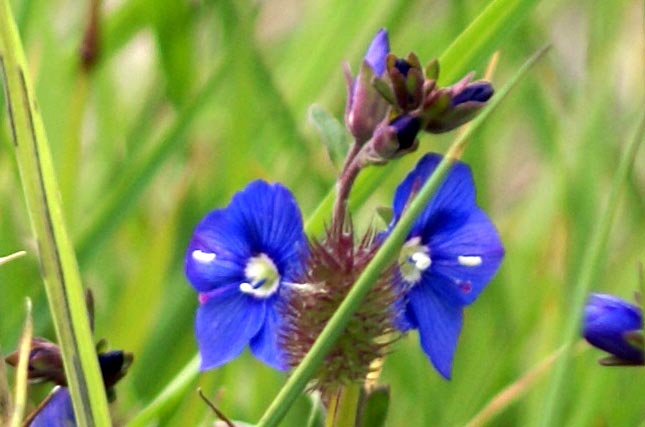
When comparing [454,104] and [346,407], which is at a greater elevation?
[454,104]

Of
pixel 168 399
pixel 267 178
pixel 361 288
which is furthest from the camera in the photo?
pixel 267 178

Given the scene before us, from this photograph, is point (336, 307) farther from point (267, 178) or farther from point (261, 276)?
point (267, 178)

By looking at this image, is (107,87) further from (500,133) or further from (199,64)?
(500,133)

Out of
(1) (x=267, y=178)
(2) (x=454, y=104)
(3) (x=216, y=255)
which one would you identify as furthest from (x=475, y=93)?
(1) (x=267, y=178)

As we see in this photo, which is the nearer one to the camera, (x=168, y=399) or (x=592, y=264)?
(x=592, y=264)

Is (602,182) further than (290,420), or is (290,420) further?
(602,182)

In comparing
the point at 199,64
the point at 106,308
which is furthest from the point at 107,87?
the point at 106,308
